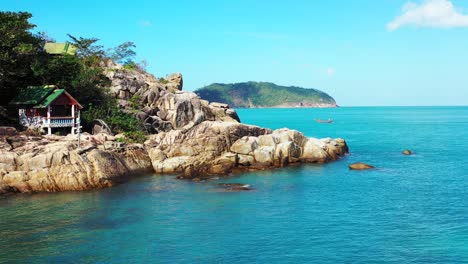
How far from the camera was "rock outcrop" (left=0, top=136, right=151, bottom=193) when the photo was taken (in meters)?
35.6

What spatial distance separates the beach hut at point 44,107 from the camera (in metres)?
44.6

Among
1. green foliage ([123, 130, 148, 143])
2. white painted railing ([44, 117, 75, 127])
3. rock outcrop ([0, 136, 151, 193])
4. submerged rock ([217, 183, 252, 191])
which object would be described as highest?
white painted railing ([44, 117, 75, 127])

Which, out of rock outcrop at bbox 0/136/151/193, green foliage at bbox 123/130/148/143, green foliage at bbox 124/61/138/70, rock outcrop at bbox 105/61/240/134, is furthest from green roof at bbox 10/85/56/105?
green foliage at bbox 124/61/138/70

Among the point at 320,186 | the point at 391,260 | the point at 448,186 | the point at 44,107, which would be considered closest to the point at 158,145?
the point at 44,107

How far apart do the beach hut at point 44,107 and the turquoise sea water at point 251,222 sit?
1138 centimetres

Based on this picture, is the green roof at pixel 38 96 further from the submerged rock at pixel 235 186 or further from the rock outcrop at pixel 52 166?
the submerged rock at pixel 235 186

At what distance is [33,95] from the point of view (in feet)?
150

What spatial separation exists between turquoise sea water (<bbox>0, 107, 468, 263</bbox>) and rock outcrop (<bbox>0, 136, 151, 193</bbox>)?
152 centimetres

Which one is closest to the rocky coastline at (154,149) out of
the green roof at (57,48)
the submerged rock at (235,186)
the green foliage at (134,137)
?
the green foliage at (134,137)

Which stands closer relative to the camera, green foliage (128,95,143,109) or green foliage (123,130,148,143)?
green foliage (123,130,148,143)

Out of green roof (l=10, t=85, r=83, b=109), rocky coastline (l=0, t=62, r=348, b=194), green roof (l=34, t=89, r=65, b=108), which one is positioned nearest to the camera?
rocky coastline (l=0, t=62, r=348, b=194)

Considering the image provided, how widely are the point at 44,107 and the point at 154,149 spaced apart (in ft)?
37.6

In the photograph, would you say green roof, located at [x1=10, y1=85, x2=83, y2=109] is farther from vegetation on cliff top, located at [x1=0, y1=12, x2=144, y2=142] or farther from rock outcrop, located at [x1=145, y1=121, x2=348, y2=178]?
rock outcrop, located at [x1=145, y1=121, x2=348, y2=178]

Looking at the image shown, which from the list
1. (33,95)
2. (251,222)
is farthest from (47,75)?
(251,222)
